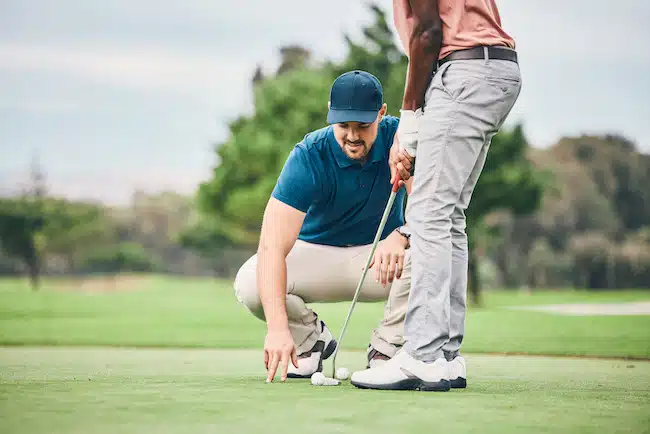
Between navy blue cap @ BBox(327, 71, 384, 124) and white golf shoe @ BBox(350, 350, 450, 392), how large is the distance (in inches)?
47.4

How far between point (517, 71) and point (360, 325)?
30.9 ft

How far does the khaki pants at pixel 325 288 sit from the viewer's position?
16.4 feet

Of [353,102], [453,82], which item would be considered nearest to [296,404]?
[453,82]

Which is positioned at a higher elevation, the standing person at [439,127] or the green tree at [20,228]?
the standing person at [439,127]

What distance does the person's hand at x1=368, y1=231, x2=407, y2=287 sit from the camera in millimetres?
4910

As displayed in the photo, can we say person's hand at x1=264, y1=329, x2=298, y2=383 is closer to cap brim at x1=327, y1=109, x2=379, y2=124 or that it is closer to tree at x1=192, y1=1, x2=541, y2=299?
cap brim at x1=327, y1=109, x2=379, y2=124

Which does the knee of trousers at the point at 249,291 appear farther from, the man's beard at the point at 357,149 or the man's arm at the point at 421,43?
the man's arm at the point at 421,43

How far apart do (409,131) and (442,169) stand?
0.26m

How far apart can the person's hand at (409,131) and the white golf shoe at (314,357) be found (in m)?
1.32

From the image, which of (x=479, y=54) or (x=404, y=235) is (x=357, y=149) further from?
(x=479, y=54)

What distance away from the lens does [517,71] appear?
430 centimetres

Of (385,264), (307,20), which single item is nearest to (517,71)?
(385,264)

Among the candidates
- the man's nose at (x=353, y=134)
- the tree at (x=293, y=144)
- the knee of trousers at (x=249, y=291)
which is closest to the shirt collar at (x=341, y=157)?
the man's nose at (x=353, y=134)

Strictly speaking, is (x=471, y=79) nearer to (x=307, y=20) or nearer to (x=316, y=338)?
(x=316, y=338)
